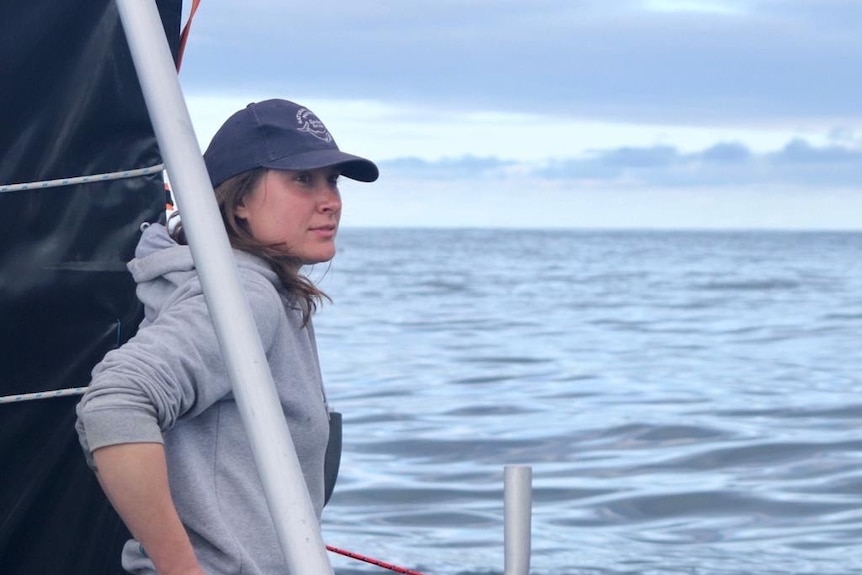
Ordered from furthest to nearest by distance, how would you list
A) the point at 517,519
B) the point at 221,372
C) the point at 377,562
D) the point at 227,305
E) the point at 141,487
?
the point at 377,562 < the point at 517,519 < the point at 221,372 < the point at 141,487 < the point at 227,305

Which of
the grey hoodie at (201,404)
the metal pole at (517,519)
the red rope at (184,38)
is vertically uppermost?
the red rope at (184,38)

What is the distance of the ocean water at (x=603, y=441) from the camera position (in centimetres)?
730

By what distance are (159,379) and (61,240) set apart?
763 mm

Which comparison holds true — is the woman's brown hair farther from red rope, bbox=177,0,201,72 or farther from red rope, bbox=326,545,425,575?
red rope, bbox=326,545,425,575

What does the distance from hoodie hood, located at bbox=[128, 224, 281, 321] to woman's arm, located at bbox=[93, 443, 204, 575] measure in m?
0.30

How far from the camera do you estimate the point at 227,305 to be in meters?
1.49

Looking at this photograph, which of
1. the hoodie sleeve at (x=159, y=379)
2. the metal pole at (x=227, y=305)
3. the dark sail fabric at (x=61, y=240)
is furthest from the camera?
Result: the dark sail fabric at (x=61, y=240)

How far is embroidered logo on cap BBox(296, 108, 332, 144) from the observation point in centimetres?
212

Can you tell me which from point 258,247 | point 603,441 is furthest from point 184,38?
point 603,441

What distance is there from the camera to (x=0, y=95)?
2.34m

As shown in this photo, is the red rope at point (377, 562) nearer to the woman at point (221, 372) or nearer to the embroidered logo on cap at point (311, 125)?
the woman at point (221, 372)

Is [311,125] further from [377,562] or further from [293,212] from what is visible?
[377,562]

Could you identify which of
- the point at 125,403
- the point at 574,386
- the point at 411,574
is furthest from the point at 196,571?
the point at 574,386

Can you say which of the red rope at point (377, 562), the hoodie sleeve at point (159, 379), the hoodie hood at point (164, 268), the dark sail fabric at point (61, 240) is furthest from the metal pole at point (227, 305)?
the red rope at point (377, 562)
